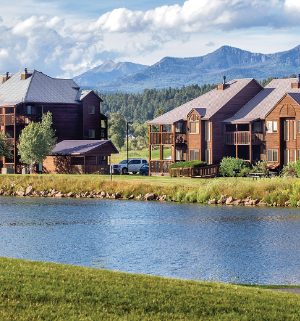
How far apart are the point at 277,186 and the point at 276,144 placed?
1833 centimetres

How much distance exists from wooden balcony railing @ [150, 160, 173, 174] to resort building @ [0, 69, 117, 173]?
626cm

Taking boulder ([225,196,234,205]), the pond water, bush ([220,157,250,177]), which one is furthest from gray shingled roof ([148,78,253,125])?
the pond water

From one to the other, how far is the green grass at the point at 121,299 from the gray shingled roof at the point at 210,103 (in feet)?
211

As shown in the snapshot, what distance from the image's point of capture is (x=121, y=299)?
20172 millimetres

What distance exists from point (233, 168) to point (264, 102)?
11141 mm

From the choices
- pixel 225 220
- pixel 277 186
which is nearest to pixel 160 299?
pixel 225 220

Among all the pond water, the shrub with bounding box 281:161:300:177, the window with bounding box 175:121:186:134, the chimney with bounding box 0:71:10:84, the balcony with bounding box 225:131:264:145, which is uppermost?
the chimney with bounding box 0:71:10:84

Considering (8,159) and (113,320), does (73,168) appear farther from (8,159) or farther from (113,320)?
(113,320)

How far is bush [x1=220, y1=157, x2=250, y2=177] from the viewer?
78.3 meters

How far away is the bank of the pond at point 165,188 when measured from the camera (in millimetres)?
63531

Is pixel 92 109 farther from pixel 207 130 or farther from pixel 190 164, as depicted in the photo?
pixel 190 164

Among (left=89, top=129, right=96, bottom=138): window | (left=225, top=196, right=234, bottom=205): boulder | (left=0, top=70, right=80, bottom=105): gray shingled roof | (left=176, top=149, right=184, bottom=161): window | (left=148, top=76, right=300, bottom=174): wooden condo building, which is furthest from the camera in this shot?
(left=89, top=129, right=96, bottom=138): window

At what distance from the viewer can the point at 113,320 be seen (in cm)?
1836

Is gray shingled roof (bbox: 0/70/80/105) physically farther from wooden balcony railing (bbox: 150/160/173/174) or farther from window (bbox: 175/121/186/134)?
wooden balcony railing (bbox: 150/160/173/174)
